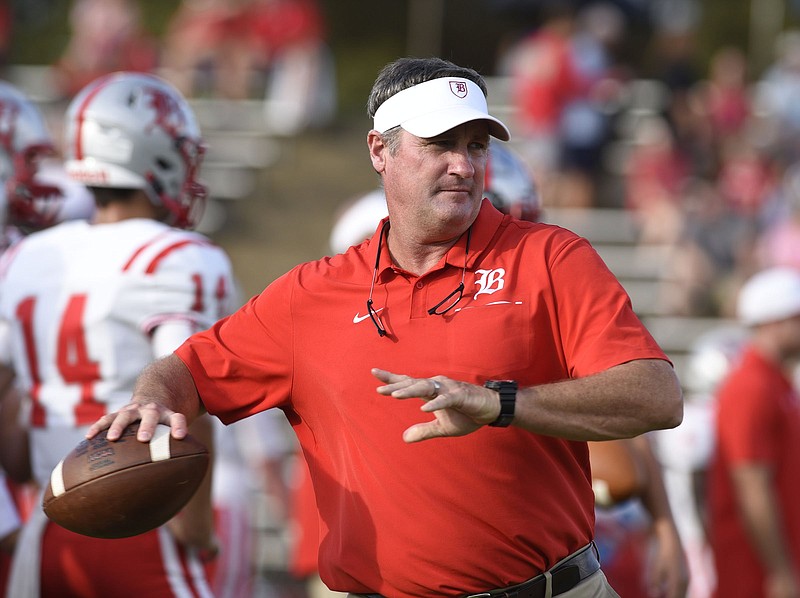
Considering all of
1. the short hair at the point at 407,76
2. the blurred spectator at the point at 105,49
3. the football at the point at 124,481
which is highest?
the blurred spectator at the point at 105,49

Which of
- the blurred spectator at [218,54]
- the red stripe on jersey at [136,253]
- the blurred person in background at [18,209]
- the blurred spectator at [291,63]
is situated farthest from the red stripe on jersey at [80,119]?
the blurred spectator at [218,54]

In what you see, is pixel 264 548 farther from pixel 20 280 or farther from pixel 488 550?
pixel 488 550

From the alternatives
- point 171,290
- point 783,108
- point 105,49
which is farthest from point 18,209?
point 783,108

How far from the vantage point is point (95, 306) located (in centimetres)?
423

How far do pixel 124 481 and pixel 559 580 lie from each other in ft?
3.74

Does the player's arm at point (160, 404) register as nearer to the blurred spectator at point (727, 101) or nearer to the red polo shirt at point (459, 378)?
the red polo shirt at point (459, 378)

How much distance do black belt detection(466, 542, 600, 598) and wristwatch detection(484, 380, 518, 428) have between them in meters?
0.55

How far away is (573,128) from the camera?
1329 centimetres

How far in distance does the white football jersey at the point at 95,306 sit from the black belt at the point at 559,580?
4.50 ft

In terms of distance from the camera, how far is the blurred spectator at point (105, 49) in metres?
14.5

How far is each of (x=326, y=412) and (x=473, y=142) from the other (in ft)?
2.74

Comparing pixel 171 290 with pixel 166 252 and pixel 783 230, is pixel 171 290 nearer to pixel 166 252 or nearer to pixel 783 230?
pixel 166 252

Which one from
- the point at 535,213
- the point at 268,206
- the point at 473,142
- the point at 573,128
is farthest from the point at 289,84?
the point at 473,142

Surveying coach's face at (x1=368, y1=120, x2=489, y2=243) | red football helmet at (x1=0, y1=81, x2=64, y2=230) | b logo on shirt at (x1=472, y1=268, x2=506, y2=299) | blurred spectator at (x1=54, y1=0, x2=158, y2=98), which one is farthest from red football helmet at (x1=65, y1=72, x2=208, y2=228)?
blurred spectator at (x1=54, y1=0, x2=158, y2=98)
